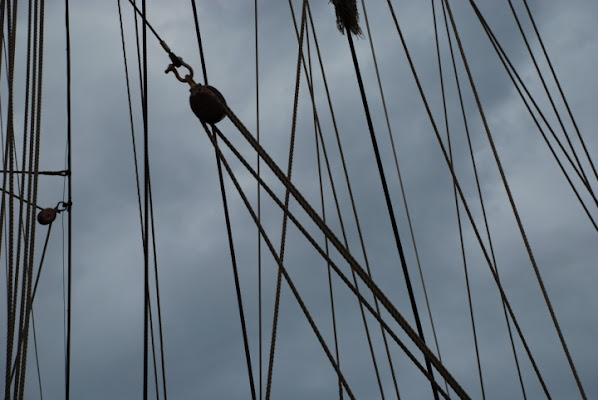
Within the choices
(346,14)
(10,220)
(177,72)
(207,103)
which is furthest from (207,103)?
(10,220)

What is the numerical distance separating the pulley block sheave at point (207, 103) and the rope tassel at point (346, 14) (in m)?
2.04

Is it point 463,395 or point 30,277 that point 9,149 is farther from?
point 463,395

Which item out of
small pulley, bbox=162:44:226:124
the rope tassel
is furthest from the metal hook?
the rope tassel

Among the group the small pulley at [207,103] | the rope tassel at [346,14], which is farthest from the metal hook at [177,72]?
the rope tassel at [346,14]

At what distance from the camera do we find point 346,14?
4.46m

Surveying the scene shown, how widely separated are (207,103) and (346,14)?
2120mm

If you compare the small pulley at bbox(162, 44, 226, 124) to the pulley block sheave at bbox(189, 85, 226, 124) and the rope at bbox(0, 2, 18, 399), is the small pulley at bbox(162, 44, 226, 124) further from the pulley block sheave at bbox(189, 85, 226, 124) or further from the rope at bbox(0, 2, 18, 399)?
the rope at bbox(0, 2, 18, 399)

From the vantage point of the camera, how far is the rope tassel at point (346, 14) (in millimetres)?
4469

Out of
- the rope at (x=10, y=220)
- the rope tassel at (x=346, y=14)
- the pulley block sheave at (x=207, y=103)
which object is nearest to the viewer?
the pulley block sheave at (x=207, y=103)

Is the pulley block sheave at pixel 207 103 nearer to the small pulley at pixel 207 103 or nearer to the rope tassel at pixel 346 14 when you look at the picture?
the small pulley at pixel 207 103

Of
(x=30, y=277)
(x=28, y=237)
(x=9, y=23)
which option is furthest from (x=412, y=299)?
(x=9, y=23)

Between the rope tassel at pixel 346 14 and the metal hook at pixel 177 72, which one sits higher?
the rope tassel at pixel 346 14

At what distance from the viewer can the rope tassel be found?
14.7ft

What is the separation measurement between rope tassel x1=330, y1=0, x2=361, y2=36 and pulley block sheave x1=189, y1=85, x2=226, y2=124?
2.04 metres
